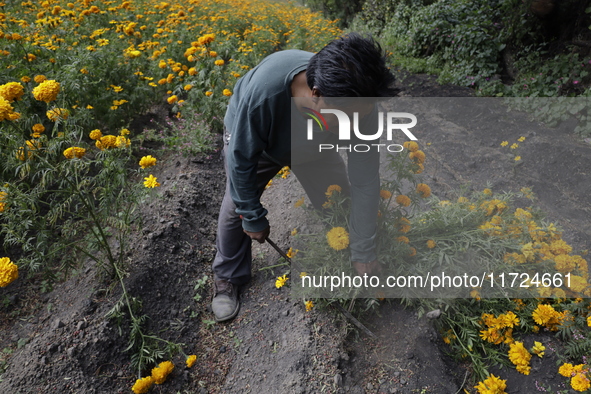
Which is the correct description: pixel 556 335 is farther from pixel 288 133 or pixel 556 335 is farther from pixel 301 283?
pixel 288 133

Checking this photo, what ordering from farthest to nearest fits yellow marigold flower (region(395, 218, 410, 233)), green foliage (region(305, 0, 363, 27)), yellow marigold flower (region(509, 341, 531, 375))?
green foliage (region(305, 0, 363, 27)) → yellow marigold flower (region(395, 218, 410, 233)) → yellow marigold flower (region(509, 341, 531, 375))

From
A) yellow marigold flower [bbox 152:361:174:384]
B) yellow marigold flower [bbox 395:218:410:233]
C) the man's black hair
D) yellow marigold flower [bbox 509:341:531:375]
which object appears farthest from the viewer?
yellow marigold flower [bbox 395:218:410:233]

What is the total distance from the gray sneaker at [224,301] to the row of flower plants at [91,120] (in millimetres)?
319

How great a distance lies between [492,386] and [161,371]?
1.69 m

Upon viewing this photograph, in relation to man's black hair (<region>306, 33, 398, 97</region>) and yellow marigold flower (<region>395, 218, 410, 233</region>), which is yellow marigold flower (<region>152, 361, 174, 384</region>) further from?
→ man's black hair (<region>306, 33, 398, 97</region>)

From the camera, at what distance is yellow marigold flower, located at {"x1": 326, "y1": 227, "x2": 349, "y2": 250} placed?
1.99 m

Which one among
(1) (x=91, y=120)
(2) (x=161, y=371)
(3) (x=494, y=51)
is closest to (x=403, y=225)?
(2) (x=161, y=371)

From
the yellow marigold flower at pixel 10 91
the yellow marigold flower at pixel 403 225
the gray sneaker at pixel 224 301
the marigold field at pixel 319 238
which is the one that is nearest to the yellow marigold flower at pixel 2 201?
the marigold field at pixel 319 238

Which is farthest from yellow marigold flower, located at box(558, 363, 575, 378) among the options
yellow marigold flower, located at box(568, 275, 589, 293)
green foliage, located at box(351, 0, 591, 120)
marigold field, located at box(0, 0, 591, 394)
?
green foliage, located at box(351, 0, 591, 120)

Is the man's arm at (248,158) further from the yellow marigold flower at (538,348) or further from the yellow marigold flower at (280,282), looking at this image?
the yellow marigold flower at (538,348)

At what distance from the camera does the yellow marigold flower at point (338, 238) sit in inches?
78.2

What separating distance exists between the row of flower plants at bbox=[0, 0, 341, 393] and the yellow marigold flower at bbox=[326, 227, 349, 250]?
3.45 feet

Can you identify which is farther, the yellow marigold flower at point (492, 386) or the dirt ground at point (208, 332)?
the dirt ground at point (208, 332)

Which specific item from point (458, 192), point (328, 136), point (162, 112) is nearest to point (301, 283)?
point (328, 136)
